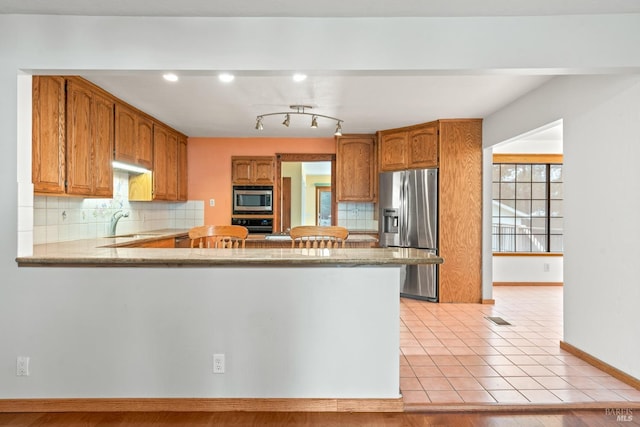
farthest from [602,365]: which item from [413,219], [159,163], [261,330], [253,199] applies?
[159,163]

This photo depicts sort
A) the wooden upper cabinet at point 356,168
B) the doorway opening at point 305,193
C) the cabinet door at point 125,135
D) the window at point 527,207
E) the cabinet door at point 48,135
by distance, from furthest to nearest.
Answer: the doorway opening at point 305,193 → the window at point 527,207 → the wooden upper cabinet at point 356,168 → the cabinet door at point 125,135 → the cabinet door at point 48,135

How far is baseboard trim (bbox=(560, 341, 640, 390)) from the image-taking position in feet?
7.65

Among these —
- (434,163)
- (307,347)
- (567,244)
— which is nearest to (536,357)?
(567,244)

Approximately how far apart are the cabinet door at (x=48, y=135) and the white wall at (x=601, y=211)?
12.5 ft

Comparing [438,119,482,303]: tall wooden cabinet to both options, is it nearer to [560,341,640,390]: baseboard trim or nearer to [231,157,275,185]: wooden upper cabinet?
[560,341,640,390]: baseboard trim

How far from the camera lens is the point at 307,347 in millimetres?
2115

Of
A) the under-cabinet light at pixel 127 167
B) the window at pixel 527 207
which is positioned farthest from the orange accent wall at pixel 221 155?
the window at pixel 527 207

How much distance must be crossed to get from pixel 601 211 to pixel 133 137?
4.16 meters

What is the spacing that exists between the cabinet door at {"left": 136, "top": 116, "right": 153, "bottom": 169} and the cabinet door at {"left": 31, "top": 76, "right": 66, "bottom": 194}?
117 centimetres

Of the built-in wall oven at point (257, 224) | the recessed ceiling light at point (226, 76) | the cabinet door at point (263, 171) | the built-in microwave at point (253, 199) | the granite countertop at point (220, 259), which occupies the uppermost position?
the recessed ceiling light at point (226, 76)

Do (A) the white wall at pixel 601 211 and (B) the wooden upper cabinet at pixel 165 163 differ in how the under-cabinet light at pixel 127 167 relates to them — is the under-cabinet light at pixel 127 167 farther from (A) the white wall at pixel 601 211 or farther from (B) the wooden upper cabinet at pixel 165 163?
(A) the white wall at pixel 601 211

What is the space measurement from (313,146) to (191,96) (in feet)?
7.20

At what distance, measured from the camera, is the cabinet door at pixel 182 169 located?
5121 millimetres

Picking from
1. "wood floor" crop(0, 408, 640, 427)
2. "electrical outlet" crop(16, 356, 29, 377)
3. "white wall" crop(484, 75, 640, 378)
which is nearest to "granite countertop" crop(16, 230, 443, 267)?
"electrical outlet" crop(16, 356, 29, 377)
